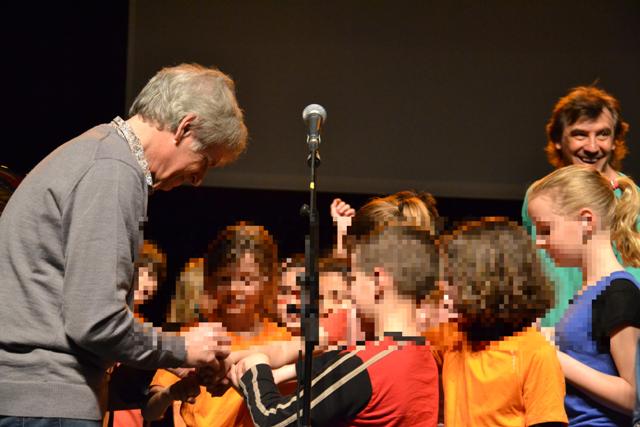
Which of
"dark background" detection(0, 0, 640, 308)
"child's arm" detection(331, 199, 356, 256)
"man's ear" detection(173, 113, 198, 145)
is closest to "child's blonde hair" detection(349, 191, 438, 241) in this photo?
"child's arm" detection(331, 199, 356, 256)

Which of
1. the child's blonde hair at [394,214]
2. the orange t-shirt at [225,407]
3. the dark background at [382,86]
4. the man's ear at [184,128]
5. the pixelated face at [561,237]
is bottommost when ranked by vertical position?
the orange t-shirt at [225,407]

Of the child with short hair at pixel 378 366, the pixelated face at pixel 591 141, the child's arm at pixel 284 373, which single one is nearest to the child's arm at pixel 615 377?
the child with short hair at pixel 378 366

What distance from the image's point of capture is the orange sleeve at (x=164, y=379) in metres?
2.76

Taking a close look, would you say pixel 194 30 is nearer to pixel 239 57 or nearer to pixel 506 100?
pixel 239 57

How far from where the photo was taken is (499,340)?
2.40m

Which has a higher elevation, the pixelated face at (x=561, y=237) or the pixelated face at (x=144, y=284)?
the pixelated face at (x=561, y=237)

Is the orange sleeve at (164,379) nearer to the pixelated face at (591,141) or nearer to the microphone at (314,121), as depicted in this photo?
the microphone at (314,121)

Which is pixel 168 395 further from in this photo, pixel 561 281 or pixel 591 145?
pixel 591 145

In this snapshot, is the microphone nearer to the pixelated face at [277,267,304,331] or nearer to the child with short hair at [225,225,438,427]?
the child with short hair at [225,225,438,427]

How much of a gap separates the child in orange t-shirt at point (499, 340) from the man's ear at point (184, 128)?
76 cm

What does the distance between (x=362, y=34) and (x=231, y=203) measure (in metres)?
1.30

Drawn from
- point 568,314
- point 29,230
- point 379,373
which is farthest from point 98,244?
point 568,314

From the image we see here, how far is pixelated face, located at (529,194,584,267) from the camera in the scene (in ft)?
9.00

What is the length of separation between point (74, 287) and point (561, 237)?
4.84ft
